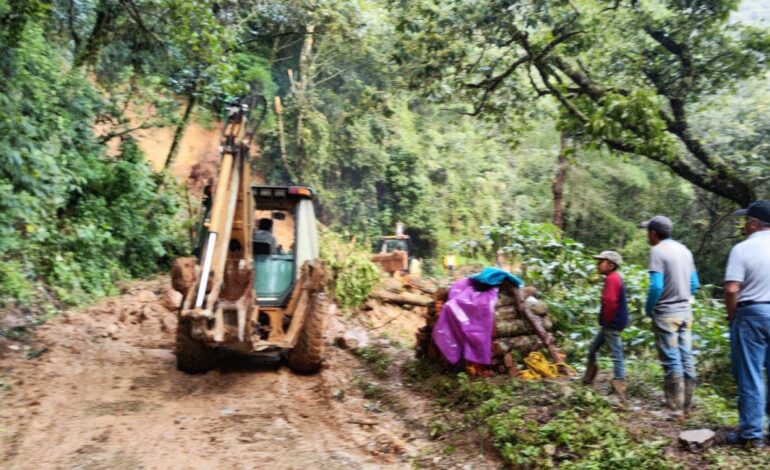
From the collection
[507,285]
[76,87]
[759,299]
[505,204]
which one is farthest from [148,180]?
[505,204]

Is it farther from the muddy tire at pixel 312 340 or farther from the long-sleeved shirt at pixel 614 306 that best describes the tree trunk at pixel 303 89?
the long-sleeved shirt at pixel 614 306

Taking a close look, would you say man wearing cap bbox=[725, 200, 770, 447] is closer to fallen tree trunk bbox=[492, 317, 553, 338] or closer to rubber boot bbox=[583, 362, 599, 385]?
rubber boot bbox=[583, 362, 599, 385]

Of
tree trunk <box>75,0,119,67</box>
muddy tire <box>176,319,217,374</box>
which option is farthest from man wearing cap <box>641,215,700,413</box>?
tree trunk <box>75,0,119,67</box>

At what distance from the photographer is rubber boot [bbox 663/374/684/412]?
5203 millimetres

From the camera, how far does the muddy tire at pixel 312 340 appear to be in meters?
6.85

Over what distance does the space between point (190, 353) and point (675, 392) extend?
4.77 metres

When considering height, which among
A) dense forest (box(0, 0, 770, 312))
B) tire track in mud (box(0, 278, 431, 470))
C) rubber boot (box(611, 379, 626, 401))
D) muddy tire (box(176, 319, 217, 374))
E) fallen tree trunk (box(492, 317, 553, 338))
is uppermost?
dense forest (box(0, 0, 770, 312))

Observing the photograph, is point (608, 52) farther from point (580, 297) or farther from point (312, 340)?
point (312, 340)

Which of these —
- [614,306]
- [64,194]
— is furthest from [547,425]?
[64,194]

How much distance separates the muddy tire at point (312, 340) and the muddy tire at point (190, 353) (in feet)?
3.00

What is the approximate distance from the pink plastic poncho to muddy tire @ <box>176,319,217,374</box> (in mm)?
2500

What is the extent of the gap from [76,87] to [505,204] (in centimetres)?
1658

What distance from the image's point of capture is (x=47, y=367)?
679cm

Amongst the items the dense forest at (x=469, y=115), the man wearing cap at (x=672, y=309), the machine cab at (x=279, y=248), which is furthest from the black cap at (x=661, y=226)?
the machine cab at (x=279, y=248)
